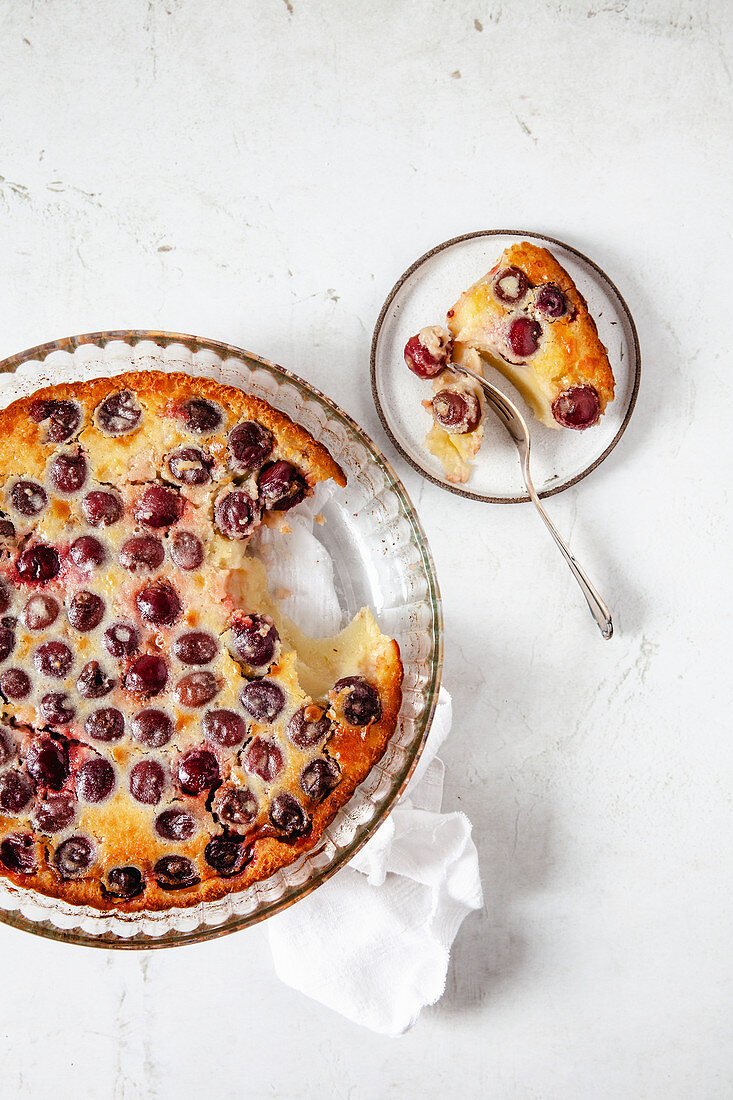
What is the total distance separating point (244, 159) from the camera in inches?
83.3

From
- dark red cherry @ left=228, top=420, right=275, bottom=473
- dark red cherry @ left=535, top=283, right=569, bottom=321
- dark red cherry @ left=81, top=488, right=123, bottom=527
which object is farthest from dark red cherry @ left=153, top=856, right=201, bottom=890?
dark red cherry @ left=535, top=283, right=569, bottom=321

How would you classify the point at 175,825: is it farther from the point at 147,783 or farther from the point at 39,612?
the point at 39,612

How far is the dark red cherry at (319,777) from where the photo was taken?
174 centimetres

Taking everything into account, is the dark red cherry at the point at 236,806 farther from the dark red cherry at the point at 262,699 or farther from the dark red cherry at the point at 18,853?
the dark red cherry at the point at 18,853

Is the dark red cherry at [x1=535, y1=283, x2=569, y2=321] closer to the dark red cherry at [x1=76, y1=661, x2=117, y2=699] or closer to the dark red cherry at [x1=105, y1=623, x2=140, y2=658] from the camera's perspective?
the dark red cherry at [x1=105, y1=623, x2=140, y2=658]

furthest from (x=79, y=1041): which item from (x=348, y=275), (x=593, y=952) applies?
(x=348, y=275)

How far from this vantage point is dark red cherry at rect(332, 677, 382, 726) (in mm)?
1741

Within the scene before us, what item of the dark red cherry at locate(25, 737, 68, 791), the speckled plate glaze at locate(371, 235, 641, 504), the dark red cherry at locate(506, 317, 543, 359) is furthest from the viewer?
the speckled plate glaze at locate(371, 235, 641, 504)

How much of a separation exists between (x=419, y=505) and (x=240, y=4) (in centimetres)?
139

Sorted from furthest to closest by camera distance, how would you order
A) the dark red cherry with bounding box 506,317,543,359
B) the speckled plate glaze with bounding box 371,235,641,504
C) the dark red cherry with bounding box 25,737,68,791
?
the speckled plate glaze with bounding box 371,235,641,504, the dark red cherry with bounding box 506,317,543,359, the dark red cherry with bounding box 25,737,68,791

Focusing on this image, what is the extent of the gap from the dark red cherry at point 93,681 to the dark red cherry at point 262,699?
0.95 feet

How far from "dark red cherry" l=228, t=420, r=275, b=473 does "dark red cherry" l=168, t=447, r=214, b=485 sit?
7 centimetres

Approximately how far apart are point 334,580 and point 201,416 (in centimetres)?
52

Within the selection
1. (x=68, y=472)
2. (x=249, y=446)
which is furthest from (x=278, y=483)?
(x=68, y=472)
